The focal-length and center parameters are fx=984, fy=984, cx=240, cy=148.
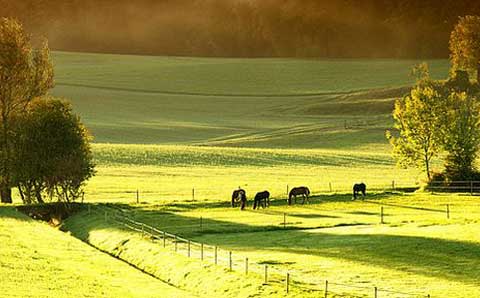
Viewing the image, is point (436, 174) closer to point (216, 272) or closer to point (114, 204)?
point (114, 204)

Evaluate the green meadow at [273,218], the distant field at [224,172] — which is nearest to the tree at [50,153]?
the green meadow at [273,218]

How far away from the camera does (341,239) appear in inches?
2266

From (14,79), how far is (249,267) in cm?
3928

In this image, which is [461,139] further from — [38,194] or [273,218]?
[38,194]

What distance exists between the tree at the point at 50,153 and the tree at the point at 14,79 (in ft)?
2.87

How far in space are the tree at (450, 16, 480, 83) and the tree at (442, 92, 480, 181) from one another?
64.4m

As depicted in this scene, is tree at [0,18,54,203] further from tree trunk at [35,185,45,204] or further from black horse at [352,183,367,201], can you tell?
black horse at [352,183,367,201]

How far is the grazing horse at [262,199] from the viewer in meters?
75.6

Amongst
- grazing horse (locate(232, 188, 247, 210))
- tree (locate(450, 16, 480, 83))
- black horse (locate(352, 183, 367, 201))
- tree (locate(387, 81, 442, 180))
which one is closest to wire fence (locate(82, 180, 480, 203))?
black horse (locate(352, 183, 367, 201))

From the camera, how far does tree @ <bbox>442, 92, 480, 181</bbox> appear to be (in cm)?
8581

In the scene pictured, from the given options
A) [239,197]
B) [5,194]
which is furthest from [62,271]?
[5,194]

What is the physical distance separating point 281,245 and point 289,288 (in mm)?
13048

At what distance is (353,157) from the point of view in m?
118

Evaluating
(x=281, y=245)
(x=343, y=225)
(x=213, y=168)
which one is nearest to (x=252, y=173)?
(x=213, y=168)
